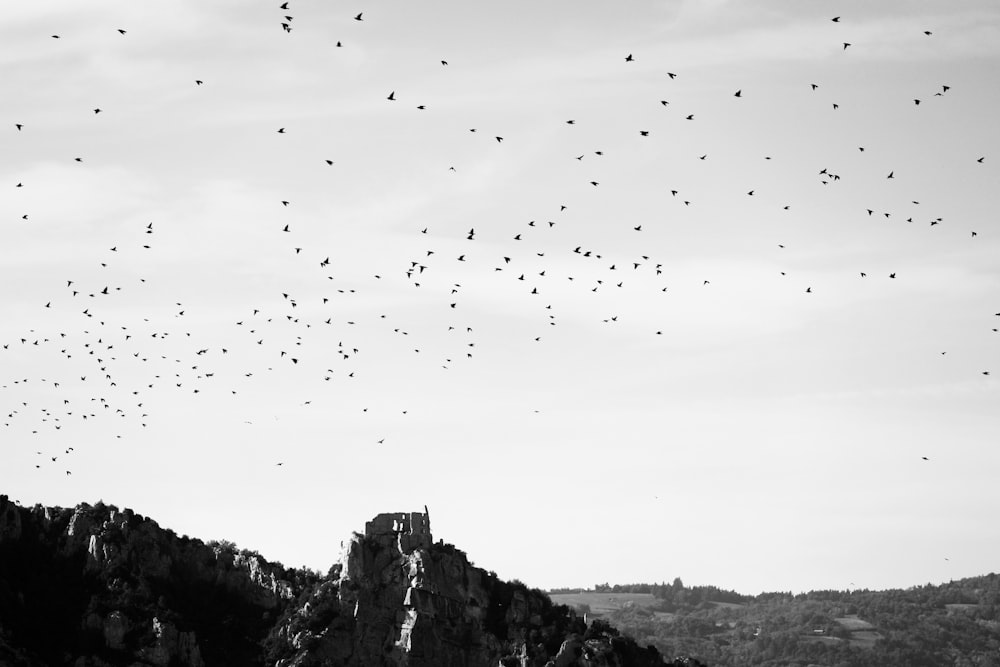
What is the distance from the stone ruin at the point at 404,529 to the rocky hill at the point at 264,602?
0.15 metres

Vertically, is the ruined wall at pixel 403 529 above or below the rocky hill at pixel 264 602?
above

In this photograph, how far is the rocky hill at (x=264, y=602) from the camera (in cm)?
15462

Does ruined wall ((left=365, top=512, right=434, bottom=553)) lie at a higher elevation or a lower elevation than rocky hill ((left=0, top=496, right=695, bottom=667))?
higher

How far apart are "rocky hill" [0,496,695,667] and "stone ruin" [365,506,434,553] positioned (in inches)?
5.7

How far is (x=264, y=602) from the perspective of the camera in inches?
6663

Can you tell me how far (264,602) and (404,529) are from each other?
15869mm

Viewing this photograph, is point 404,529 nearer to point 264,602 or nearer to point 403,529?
point 403,529

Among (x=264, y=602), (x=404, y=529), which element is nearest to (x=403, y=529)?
(x=404, y=529)

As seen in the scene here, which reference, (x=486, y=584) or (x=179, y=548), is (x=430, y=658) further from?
(x=179, y=548)

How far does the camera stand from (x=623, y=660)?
566 feet

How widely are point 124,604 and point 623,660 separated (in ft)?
167

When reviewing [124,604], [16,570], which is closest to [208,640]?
[124,604]

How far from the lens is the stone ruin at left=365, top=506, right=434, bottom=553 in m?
170

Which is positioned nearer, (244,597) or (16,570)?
(16,570)
